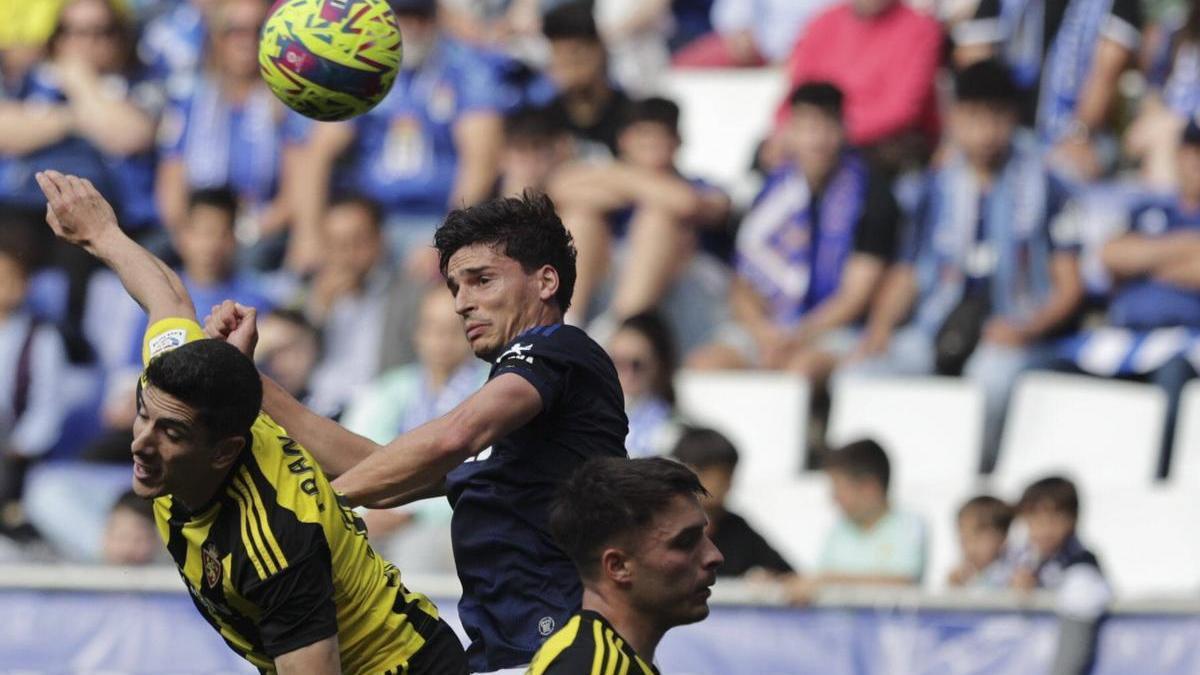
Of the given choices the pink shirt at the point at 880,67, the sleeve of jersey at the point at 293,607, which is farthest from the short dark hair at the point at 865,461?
Answer: the sleeve of jersey at the point at 293,607

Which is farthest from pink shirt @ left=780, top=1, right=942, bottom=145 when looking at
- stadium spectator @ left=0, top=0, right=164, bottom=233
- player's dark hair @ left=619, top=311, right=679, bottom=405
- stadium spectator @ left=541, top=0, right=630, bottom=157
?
stadium spectator @ left=0, top=0, right=164, bottom=233

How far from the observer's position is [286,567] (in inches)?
200

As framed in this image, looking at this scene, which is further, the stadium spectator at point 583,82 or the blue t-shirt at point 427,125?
the blue t-shirt at point 427,125

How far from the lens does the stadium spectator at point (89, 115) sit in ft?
42.4

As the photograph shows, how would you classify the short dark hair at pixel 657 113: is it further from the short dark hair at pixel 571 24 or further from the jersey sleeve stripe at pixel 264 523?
the jersey sleeve stripe at pixel 264 523

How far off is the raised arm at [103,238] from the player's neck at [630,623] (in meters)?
1.64

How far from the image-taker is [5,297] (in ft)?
39.2

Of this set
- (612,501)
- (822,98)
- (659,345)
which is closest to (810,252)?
(822,98)

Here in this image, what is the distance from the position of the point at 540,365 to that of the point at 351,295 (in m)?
6.66

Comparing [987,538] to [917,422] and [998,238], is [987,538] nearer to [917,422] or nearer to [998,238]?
[917,422]

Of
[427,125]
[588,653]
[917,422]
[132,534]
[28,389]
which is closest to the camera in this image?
[588,653]

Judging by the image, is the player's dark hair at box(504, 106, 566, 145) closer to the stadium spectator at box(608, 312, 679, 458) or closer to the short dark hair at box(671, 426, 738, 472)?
the stadium spectator at box(608, 312, 679, 458)

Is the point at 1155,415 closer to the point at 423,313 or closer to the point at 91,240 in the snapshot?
the point at 423,313

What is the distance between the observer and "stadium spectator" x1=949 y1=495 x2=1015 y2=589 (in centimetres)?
973
